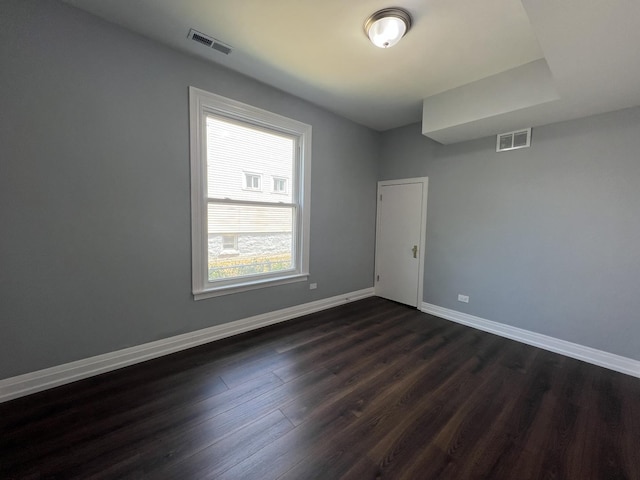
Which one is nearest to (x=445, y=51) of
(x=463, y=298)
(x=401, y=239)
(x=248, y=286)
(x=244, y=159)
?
(x=244, y=159)

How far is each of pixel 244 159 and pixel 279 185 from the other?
542 mm

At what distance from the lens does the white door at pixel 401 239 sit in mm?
3895

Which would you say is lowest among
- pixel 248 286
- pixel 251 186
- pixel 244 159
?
pixel 248 286

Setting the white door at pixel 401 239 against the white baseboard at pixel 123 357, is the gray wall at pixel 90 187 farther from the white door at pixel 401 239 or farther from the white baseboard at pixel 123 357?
the white door at pixel 401 239

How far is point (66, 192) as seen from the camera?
1.91m

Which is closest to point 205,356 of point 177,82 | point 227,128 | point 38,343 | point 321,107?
point 38,343

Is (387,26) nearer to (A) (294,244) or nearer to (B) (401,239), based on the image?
(A) (294,244)

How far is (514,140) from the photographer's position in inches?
116

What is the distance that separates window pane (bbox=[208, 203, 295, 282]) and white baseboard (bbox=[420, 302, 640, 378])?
2.49 meters

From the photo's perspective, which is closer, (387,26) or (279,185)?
(387,26)

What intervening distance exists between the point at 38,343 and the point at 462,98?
4.55 m

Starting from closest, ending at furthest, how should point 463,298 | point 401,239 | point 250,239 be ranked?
point 250,239 → point 463,298 → point 401,239

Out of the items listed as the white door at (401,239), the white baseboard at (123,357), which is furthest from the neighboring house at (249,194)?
the white door at (401,239)

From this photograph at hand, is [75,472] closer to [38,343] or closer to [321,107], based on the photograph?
[38,343]
